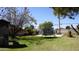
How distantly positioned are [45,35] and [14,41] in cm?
35

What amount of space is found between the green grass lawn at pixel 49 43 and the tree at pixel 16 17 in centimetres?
13

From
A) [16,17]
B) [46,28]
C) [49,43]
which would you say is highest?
[16,17]

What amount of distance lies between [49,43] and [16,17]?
47cm

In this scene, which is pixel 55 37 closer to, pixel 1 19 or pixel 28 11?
pixel 28 11

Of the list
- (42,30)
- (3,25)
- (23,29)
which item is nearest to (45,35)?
(42,30)

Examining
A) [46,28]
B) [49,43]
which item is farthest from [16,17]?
[49,43]

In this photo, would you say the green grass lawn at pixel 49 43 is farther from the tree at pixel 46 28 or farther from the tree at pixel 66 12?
the tree at pixel 66 12

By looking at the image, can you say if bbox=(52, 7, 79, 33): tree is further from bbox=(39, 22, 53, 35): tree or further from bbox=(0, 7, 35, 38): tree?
bbox=(0, 7, 35, 38): tree

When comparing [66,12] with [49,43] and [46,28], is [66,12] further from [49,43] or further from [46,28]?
[49,43]

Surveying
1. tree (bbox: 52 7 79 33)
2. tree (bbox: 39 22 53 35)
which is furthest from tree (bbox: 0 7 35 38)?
tree (bbox: 52 7 79 33)

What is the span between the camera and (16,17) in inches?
109

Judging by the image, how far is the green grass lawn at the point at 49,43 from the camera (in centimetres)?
275
